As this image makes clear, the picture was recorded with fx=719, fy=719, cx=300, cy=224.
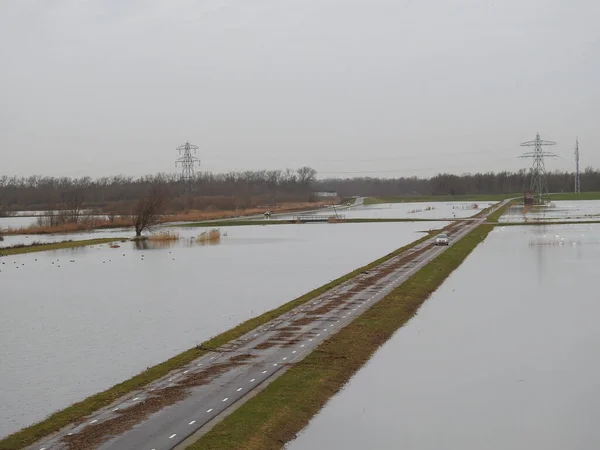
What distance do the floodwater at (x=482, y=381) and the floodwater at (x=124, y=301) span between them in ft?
21.6

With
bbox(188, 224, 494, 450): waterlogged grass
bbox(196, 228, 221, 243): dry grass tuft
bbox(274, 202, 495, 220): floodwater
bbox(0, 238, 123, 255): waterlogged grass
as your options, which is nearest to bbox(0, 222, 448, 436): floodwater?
bbox(0, 238, 123, 255): waterlogged grass

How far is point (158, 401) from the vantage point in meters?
16.5

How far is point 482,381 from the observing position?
18766 mm

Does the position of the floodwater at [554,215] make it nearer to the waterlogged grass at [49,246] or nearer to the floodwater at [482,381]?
the waterlogged grass at [49,246]

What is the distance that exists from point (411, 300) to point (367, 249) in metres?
26.1

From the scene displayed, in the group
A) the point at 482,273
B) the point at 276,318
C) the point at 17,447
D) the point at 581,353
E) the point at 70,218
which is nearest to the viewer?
the point at 17,447

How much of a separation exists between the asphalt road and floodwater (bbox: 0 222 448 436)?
72.1 inches

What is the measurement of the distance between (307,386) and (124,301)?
17.3m

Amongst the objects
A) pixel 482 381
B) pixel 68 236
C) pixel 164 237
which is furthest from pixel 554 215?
pixel 482 381

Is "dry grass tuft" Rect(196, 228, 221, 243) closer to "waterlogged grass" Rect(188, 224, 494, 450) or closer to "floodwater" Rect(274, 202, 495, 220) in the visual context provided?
"floodwater" Rect(274, 202, 495, 220)

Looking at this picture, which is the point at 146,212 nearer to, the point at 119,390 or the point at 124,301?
the point at 124,301

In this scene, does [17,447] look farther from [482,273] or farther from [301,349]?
[482,273]

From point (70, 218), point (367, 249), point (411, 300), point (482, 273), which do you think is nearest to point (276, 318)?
point (411, 300)

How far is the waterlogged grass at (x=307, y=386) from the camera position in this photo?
14445 mm
